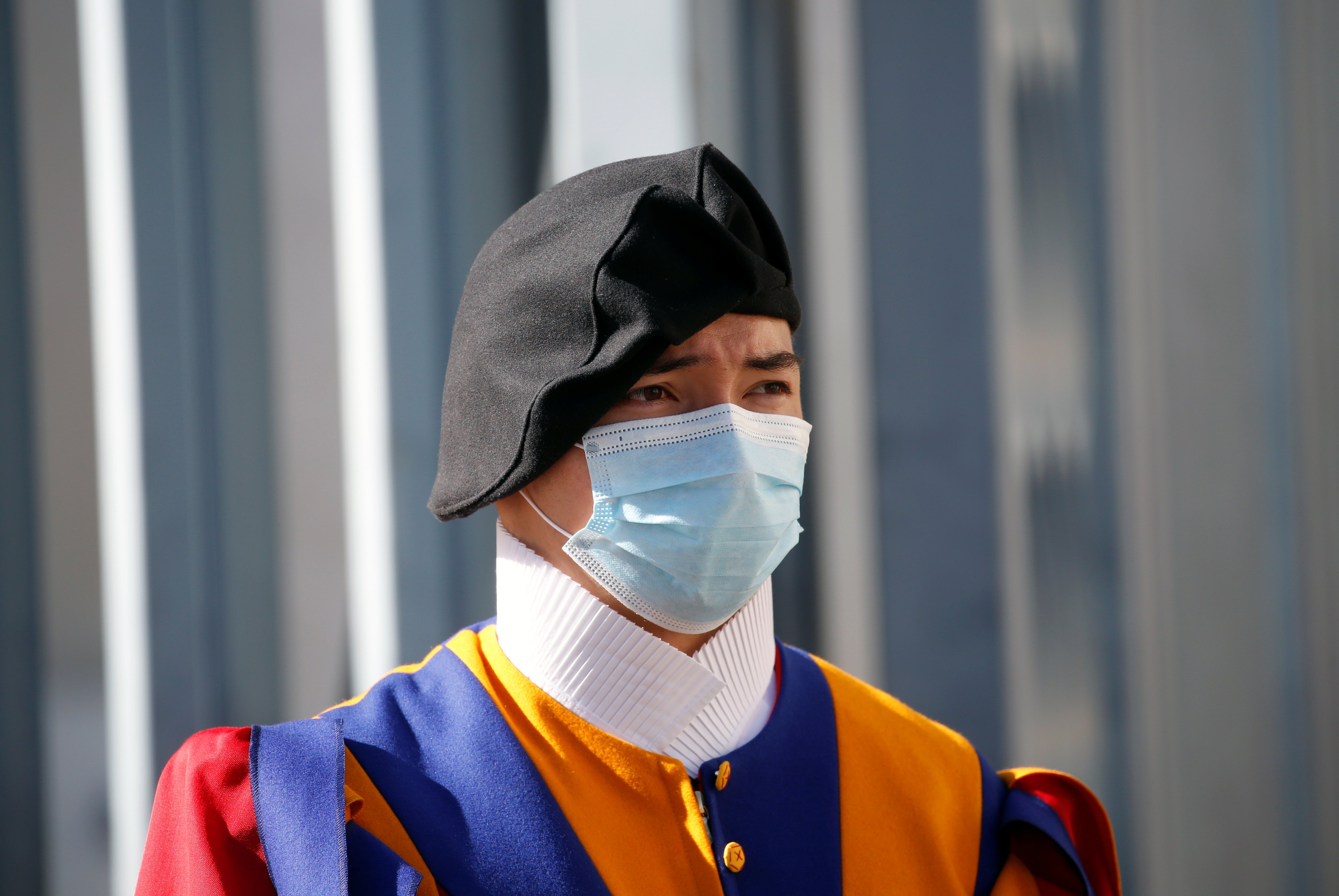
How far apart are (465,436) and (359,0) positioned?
4.07ft

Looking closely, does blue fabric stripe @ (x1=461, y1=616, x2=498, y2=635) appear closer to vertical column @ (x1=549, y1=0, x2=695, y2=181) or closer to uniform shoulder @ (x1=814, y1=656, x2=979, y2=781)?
uniform shoulder @ (x1=814, y1=656, x2=979, y2=781)

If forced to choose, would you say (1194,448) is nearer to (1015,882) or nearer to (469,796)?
(1015,882)

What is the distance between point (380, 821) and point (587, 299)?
65 cm

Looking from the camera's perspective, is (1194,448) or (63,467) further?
(1194,448)

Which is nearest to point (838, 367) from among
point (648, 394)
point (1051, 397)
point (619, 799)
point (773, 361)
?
point (1051, 397)

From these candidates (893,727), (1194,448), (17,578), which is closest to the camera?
(893,727)

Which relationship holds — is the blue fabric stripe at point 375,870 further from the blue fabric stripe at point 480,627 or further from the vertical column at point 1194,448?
the vertical column at point 1194,448

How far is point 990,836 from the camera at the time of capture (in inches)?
55.3

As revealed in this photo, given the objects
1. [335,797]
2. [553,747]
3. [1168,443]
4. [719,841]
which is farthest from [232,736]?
[1168,443]

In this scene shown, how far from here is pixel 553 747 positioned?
4.09 ft

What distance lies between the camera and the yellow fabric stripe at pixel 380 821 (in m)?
1.13

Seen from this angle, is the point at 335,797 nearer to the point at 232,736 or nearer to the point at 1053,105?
the point at 232,736

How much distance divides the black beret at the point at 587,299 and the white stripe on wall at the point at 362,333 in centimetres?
75

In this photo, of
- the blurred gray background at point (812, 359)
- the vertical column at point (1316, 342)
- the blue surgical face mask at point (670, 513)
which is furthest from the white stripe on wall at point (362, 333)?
the vertical column at point (1316, 342)
